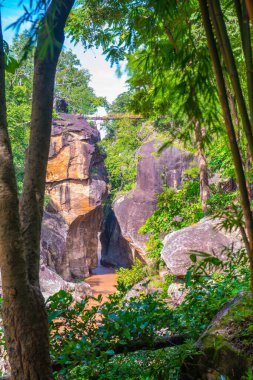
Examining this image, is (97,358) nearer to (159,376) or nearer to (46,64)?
(159,376)

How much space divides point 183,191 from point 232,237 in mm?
3109

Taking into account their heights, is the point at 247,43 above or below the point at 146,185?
below

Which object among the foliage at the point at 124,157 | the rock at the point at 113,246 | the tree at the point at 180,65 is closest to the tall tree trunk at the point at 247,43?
the tree at the point at 180,65

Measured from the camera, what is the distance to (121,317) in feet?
6.51

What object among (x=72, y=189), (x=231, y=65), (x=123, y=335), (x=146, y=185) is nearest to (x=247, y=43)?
(x=231, y=65)

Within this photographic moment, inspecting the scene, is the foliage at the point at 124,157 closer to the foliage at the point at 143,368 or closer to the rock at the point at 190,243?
the rock at the point at 190,243

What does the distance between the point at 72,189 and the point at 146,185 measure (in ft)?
11.0

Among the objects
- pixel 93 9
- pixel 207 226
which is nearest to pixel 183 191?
pixel 207 226

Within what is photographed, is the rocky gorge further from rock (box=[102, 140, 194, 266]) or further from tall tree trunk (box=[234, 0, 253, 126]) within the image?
tall tree trunk (box=[234, 0, 253, 126])

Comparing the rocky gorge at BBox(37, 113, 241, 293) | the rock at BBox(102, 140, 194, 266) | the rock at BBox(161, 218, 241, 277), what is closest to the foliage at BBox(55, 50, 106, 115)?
the rocky gorge at BBox(37, 113, 241, 293)

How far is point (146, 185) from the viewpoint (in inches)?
498

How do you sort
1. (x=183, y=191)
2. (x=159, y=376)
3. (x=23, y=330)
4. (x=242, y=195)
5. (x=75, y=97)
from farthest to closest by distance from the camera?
(x=75, y=97) < (x=183, y=191) < (x=159, y=376) < (x=23, y=330) < (x=242, y=195)

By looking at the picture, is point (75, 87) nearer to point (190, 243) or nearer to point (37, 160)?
point (190, 243)

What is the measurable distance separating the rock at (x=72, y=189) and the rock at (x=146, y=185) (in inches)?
64.2
